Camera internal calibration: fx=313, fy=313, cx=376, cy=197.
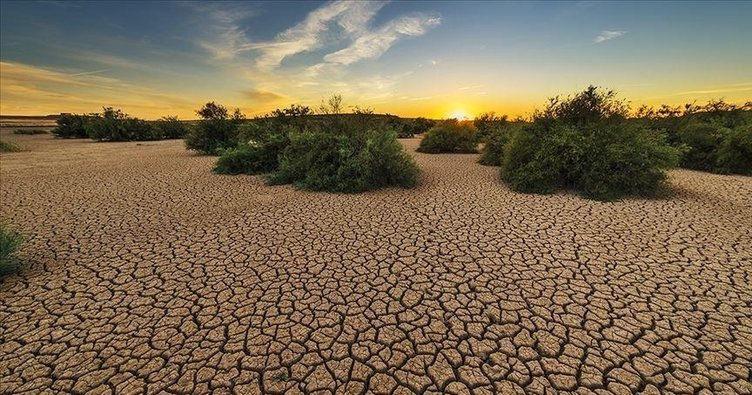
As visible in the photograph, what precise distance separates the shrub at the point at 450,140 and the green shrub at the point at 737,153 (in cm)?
957

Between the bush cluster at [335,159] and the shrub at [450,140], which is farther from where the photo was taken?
the shrub at [450,140]

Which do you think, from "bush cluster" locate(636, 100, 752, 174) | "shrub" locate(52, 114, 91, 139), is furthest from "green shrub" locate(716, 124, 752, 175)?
"shrub" locate(52, 114, 91, 139)

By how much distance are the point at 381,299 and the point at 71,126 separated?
36.9m

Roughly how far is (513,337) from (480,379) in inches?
26.6

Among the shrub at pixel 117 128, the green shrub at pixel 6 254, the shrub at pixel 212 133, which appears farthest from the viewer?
the shrub at pixel 117 128

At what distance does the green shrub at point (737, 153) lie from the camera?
10.3 meters

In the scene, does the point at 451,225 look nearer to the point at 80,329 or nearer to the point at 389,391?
the point at 389,391

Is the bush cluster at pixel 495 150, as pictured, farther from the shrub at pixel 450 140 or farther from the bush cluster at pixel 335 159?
the bush cluster at pixel 335 159

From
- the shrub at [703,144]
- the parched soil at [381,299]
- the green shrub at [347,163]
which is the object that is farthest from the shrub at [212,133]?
the shrub at [703,144]

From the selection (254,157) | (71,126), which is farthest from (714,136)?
(71,126)

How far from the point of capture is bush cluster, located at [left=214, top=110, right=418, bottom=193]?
8.91 metres

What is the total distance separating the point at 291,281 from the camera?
4051mm

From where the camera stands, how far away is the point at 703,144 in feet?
39.3

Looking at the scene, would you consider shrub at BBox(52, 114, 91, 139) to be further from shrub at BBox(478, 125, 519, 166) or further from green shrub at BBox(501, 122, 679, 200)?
green shrub at BBox(501, 122, 679, 200)
